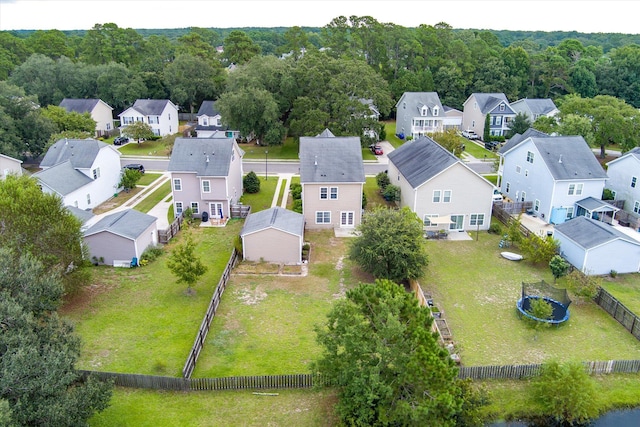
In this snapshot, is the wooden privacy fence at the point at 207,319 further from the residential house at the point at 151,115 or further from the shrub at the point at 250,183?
the residential house at the point at 151,115

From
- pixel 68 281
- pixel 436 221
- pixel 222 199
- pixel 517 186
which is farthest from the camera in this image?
pixel 517 186

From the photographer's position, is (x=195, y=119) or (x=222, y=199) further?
(x=195, y=119)

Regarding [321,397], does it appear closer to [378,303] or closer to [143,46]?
[378,303]

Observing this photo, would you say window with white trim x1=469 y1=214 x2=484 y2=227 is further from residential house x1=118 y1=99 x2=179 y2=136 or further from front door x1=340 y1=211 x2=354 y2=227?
residential house x1=118 y1=99 x2=179 y2=136

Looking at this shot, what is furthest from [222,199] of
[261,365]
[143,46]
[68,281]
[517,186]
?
[143,46]

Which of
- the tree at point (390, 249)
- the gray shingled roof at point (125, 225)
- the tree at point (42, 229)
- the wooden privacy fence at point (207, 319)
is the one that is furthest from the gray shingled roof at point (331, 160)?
the tree at point (42, 229)
